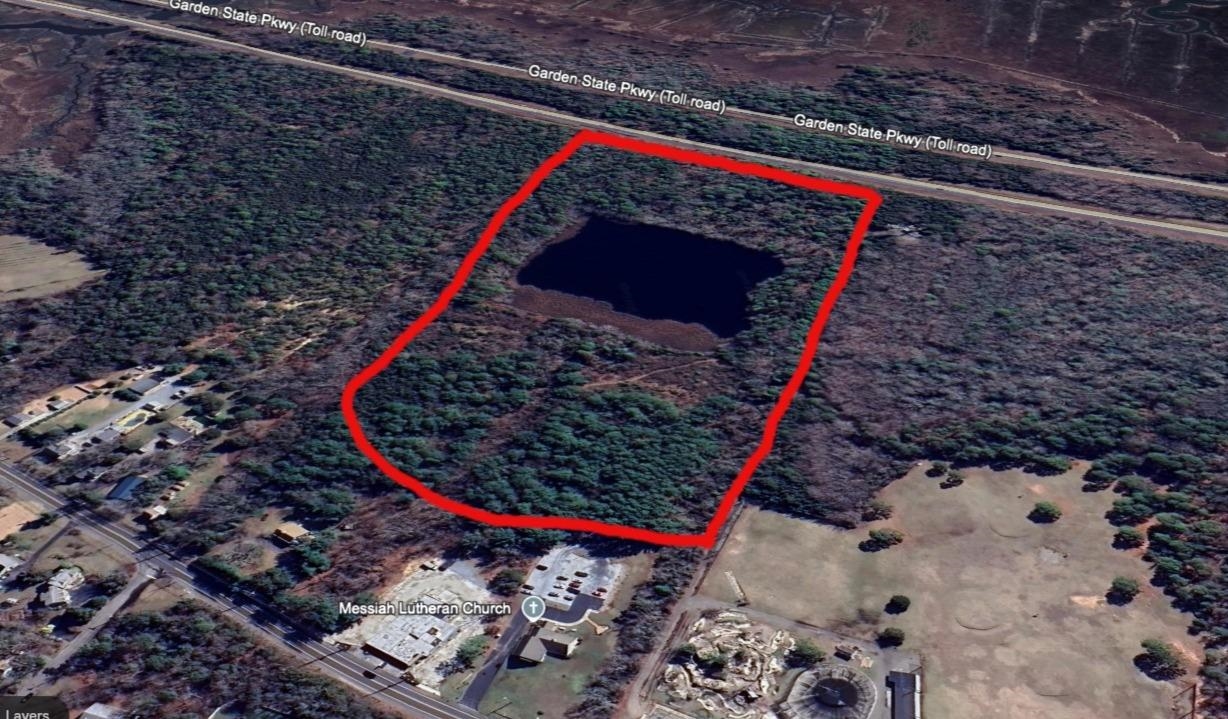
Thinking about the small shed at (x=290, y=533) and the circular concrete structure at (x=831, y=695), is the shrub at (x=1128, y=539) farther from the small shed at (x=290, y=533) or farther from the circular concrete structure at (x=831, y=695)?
the small shed at (x=290, y=533)

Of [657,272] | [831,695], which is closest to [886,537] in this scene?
[831,695]

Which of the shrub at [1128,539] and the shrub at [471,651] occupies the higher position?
the shrub at [1128,539]

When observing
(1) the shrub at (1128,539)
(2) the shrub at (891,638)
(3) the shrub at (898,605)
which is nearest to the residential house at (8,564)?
(2) the shrub at (891,638)

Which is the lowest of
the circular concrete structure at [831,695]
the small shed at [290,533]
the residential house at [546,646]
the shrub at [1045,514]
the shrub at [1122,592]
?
the residential house at [546,646]

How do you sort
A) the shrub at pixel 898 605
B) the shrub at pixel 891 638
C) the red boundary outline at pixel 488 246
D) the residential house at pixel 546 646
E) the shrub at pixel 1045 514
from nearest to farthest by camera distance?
the residential house at pixel 546 646 < the shrub at pixel 891 638 < the shrub at pixel 898 605 < the red boundary outline at pixel 488 246 < the shrub at pixel 1045 514

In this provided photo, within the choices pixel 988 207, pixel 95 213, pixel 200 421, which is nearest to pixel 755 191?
pixel 988 207

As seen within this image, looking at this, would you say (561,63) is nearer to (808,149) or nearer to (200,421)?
(808,149)
